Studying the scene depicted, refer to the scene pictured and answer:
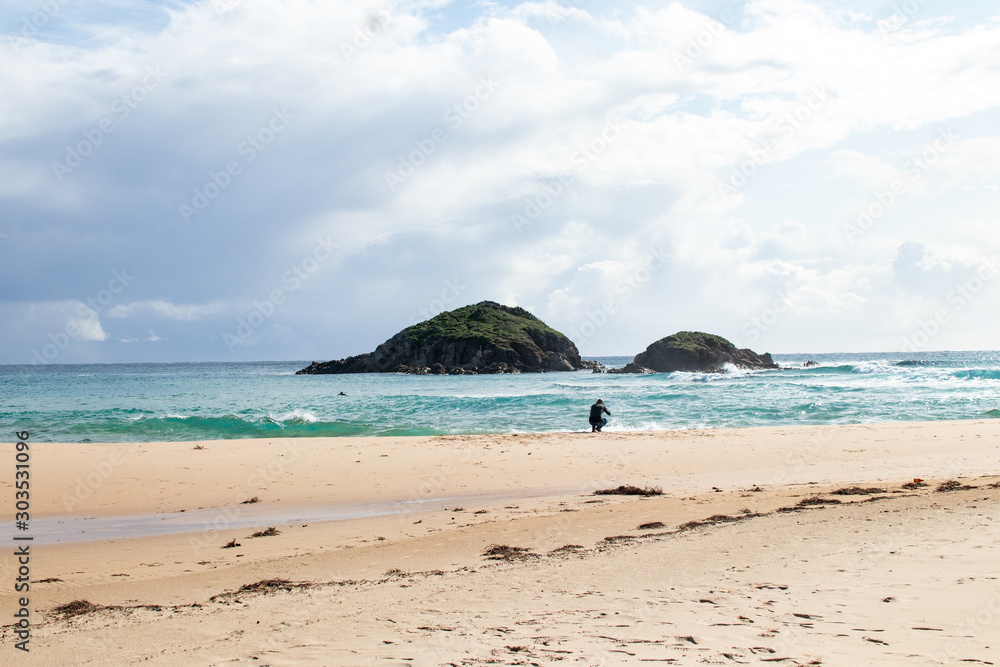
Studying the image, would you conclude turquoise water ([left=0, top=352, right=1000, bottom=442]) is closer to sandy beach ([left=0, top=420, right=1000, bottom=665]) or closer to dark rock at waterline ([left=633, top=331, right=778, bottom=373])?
sandy beach ([left=0, top=420, right=1000, bottom=665])

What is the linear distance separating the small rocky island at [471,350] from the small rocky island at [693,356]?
16.6m

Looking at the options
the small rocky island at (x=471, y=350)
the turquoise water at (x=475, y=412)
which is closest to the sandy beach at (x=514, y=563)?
the turquoise water at (x=475, y=412)

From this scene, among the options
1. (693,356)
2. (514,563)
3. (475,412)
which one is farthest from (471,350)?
(514,563)

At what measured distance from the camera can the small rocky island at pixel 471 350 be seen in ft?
300

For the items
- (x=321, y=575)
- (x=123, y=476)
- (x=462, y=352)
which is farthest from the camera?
(x=462, y=352)

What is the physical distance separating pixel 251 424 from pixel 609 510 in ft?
64.8

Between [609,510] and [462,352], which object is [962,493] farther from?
[462,352]

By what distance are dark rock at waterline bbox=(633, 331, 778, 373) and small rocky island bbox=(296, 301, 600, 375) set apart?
16858 millimetres

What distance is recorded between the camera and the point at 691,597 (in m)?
5.61

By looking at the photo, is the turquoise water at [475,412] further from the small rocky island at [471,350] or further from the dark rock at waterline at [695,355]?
the small rocky island at [471,350]

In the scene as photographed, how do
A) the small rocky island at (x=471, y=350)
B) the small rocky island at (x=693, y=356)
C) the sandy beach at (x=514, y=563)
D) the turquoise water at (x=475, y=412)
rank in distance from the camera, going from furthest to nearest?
1. the small rocky island at (x=471, y=350)
2. the small rocky island at (x=693, y=356)
3. the turquoise water at (x=475, y=412)
4. the sandy beach at (x=514, y=563)

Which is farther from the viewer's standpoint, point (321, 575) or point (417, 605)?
point (321, 575)

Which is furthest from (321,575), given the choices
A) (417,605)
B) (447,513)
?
(447,513)

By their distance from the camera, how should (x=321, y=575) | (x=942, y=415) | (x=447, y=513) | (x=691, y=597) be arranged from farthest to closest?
(x=942, y=415) → (x=447, y=513) → (x=321, y=575) → (x=691, y=597)
